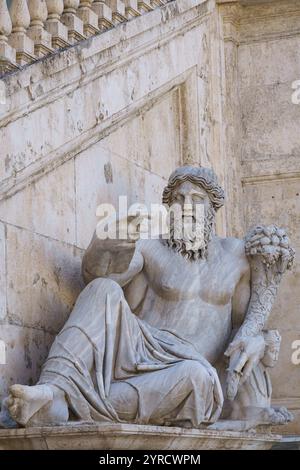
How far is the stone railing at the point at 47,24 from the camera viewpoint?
8922mm

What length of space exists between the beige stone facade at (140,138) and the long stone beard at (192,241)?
743 millimetres

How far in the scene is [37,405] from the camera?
7711 millimetres

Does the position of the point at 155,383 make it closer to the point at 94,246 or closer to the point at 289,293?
the point at 94,246

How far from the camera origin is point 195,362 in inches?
326

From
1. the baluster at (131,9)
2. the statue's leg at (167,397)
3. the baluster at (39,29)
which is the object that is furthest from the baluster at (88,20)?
the statue's leg at (167,397)

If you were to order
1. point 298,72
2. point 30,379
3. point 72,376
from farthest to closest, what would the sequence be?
point 298,72, point 30,379, point 72,376

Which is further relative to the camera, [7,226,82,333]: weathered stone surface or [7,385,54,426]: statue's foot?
[7,226,82,333]: weathered stone surface

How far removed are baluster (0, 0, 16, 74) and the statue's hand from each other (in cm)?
207

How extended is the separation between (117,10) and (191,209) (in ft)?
6.44

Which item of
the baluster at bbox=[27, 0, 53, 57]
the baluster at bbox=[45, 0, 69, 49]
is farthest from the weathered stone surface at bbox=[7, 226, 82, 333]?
the baluster at bbox=[45, 0, 69, 49]

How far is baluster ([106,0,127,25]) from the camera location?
10.4m

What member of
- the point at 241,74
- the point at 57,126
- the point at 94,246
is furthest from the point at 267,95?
the point at 94,246

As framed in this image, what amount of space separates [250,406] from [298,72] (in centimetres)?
376

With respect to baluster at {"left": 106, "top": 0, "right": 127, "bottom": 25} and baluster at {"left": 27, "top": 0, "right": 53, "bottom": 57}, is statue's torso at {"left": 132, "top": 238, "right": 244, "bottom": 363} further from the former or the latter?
baluster at {"left": 106, "top": 0, "right": 127, "bottom": 25}
